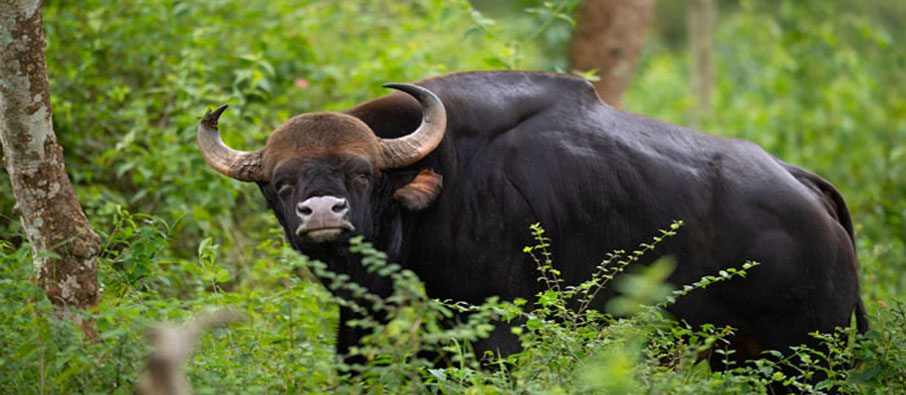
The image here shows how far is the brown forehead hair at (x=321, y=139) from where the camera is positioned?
555 centimetres

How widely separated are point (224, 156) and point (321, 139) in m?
0.72

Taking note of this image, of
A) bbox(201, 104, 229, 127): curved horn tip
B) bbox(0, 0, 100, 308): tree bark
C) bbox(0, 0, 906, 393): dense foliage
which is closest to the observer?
bbox(0, 0, 906, 393): dense foliage

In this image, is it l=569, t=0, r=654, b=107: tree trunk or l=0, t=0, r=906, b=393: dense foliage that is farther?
l=569, t=0, r=654, b=107: tree trunk

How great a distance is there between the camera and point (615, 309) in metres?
5.87

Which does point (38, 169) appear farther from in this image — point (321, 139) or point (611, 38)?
point (611, 38)

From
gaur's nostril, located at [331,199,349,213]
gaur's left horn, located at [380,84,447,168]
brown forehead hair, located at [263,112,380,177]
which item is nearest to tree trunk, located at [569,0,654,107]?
gaur's left horn, located at [380,84,447,168]

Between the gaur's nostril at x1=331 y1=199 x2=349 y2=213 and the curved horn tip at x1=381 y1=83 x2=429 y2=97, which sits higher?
the curved horn tip at x1=381 y1=83 x2=429 y2=97

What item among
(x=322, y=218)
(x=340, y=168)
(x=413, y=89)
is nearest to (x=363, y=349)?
(x=322, y=218)

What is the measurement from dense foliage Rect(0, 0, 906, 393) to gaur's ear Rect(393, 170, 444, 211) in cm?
42

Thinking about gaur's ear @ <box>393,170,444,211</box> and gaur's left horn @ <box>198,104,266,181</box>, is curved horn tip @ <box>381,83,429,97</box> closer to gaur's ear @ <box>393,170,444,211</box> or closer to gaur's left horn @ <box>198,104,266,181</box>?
gaur's ear @ <box>393,170,444,211</box>

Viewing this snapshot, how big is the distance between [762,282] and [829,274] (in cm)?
44

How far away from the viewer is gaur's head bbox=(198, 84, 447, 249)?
538 centimetres

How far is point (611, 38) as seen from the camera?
1148 cm

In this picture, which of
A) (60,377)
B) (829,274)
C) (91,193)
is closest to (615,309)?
(829,274)
